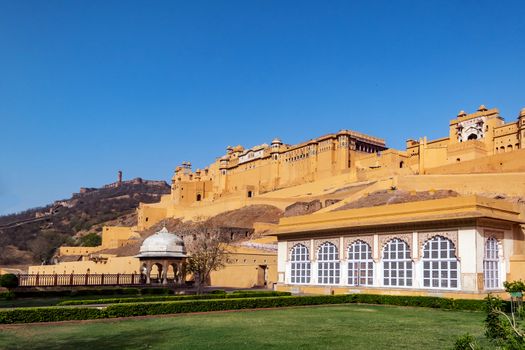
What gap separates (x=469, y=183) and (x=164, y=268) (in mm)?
29899

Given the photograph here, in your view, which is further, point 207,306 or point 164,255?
point 164,255

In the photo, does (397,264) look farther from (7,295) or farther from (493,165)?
(493,165)

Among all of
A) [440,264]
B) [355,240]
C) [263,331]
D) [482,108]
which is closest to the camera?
[263,331]

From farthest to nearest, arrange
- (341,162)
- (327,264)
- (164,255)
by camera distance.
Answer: (341,162)
(164,255)
(327,264)

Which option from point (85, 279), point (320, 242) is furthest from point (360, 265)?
point (85, 279)

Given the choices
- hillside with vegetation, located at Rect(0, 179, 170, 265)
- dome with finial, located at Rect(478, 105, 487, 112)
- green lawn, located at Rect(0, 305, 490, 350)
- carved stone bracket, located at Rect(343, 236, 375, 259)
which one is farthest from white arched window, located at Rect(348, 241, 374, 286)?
hillside with vegetation, located at Rect(0, 179, 170, 265)

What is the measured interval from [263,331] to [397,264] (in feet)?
39.1

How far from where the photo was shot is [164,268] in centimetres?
3578

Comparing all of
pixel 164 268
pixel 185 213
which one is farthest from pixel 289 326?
pixel 185 213

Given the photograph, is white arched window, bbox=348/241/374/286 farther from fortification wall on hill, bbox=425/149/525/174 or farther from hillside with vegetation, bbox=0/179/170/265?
hillside with vegetation, bbox=0/179/170/265

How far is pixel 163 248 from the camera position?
118 ft

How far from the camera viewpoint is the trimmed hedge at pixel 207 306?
57.0ft

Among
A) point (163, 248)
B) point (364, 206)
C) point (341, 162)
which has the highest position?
point (341, 162)

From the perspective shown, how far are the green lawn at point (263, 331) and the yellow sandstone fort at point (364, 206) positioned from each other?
4.69 meters
